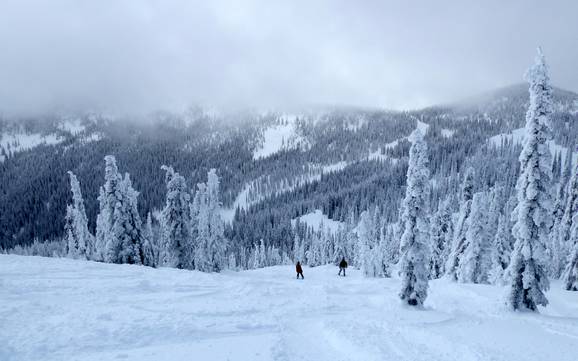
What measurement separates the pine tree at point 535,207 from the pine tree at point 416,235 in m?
5.74

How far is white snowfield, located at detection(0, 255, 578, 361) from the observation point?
1299 centimetres

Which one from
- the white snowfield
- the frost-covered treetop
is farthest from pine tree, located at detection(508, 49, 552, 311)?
the white snowfield

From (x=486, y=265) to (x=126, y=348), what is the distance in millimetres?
39773

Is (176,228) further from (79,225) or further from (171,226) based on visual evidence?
(79,225)

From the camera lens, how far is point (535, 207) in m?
22.4

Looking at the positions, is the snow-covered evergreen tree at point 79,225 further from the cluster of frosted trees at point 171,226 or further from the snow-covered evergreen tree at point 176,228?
the snow-covered evergreen tree at point 176,228

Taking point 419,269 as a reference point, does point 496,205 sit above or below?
above

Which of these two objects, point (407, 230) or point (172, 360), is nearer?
point (172, 360)

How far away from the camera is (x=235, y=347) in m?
13.4

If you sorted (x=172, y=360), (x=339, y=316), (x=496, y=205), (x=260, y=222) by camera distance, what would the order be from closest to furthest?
(x=172, y=360) < (x=339, y=316) < (x=496, y=205) < (x=260, y=222)

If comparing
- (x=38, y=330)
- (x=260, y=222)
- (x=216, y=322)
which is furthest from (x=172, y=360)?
(x=260, y=222)

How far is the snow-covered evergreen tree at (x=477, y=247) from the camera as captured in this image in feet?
134

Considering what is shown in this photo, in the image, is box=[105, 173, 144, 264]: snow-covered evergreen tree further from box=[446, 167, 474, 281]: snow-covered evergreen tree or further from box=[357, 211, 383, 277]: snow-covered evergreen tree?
box=[446, 167, 474, 281]: snow-covered evergreen tree

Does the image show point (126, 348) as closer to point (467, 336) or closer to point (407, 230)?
point (467, 336)
